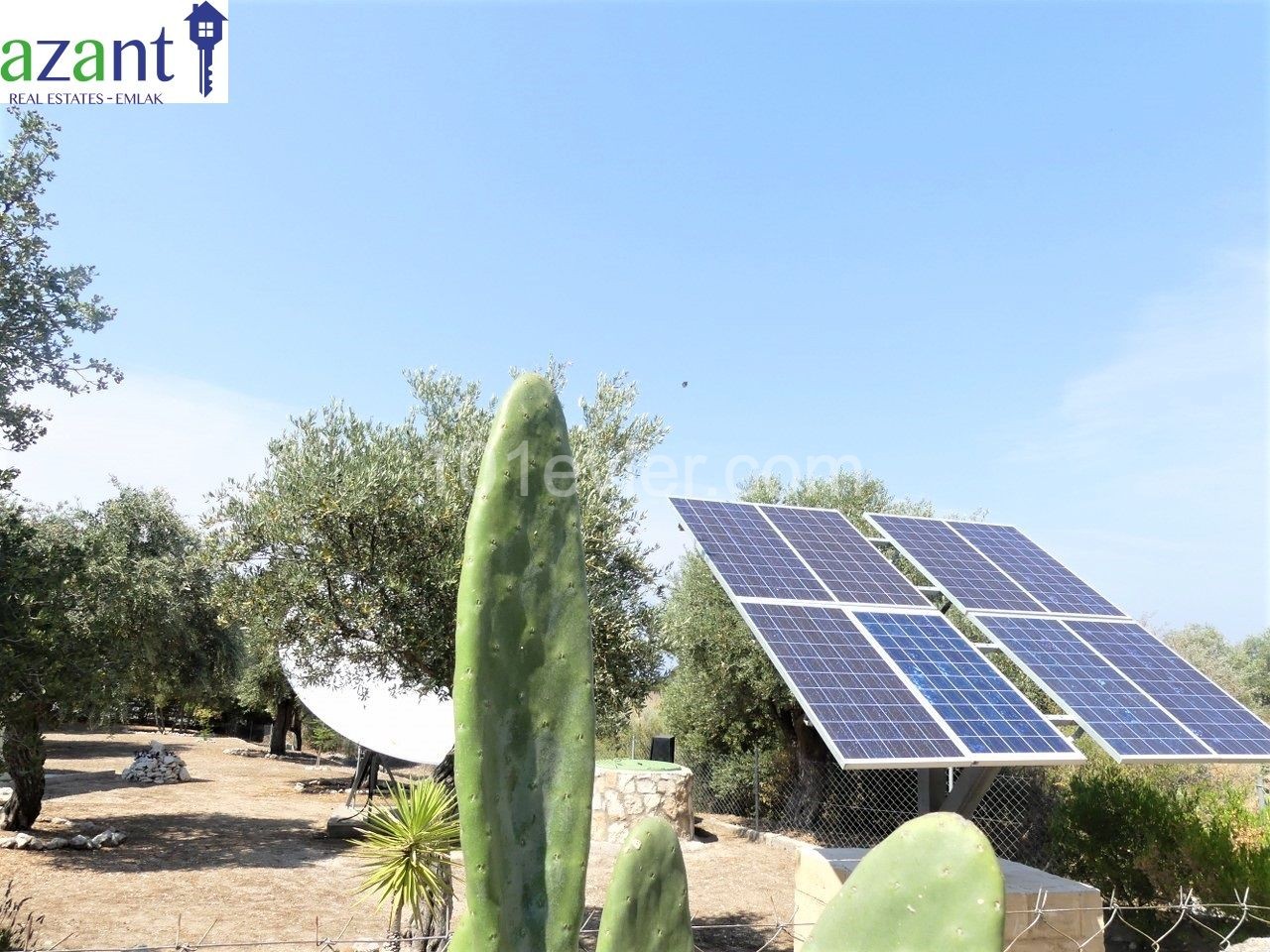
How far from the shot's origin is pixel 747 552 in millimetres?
10961

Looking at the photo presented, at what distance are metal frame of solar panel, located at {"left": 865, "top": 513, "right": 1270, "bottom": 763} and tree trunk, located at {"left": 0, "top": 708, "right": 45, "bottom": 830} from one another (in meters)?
12.3

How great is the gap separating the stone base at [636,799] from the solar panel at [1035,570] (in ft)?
22.0

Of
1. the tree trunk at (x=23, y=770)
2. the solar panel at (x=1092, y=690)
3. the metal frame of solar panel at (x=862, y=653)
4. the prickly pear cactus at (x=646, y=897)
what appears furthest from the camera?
the tree trunk at (x=23, y=770)

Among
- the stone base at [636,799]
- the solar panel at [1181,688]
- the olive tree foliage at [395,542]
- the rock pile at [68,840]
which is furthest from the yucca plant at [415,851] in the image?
the rock pile at [68,840]

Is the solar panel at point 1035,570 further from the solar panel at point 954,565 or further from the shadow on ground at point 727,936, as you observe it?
the shadow on ground at point 727,936

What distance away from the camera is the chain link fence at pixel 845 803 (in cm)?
1298

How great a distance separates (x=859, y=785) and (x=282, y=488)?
38.6 feet

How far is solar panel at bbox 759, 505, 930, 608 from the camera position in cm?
1096

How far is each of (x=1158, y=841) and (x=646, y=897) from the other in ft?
30.0

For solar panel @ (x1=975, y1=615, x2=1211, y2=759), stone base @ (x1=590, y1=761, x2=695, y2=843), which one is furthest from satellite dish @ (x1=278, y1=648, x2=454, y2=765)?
solar panel @ (x1=975, y1=615, x2=1211, y2=759)

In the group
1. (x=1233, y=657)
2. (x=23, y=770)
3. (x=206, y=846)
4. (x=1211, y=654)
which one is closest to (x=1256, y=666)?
(x=1233, y=657)

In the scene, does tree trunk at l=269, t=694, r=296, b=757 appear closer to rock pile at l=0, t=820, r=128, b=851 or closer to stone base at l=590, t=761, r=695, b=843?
rock pile at l=0, t=820, r=128, b=851

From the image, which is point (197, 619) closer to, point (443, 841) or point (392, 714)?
point (392, 714)

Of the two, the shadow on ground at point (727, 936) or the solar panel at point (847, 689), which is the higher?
the solar panel at point (847, 689)
